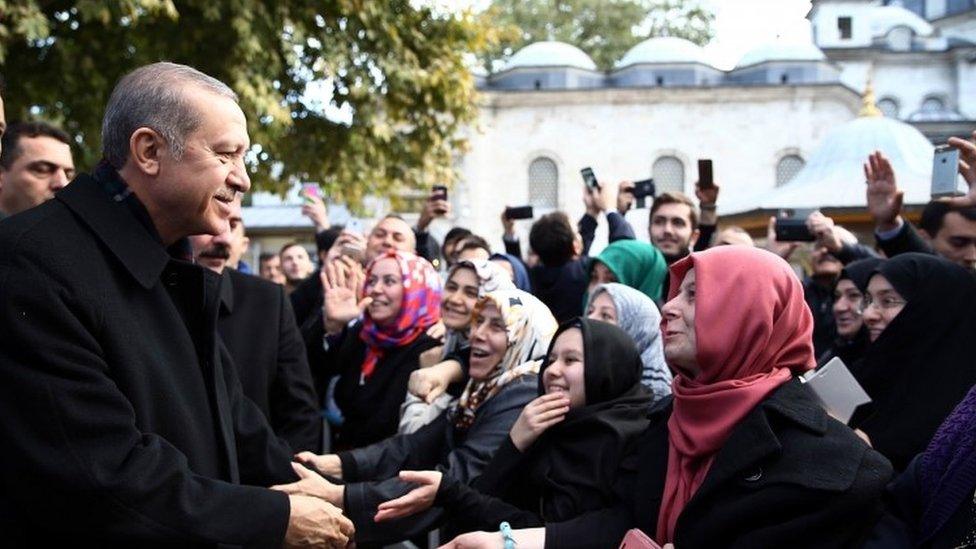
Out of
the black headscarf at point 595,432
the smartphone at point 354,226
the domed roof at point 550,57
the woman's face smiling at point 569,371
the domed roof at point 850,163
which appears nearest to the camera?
the black headscarf at point 595,432

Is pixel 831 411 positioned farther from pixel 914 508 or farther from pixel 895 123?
pixel 895 123

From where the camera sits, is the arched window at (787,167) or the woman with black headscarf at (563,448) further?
the arched window at (787,167)

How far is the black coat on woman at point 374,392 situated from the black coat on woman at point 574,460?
1.45 meters

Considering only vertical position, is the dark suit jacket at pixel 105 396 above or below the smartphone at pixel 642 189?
below

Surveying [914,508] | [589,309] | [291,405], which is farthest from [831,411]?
[291,405]

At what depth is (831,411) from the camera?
4008 mm

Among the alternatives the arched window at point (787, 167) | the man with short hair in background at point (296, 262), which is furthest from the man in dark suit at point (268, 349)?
the arched window at point (787, 167)

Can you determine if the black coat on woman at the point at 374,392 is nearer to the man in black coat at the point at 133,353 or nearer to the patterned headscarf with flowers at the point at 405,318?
the patterned headscarf with flowers at the point at 405,318

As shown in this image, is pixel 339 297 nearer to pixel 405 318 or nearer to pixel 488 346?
pixel 405 318

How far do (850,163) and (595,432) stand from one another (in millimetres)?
20375

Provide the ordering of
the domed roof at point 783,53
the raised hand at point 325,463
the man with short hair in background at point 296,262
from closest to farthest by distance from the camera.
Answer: the raised hand at point 325,463 → the man with short hair in background at point 296,262 → the domed roof at point 783,53

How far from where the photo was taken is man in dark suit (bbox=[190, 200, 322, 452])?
4871 mm

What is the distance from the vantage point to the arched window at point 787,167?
41.8 metres

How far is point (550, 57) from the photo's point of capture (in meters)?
42.4
